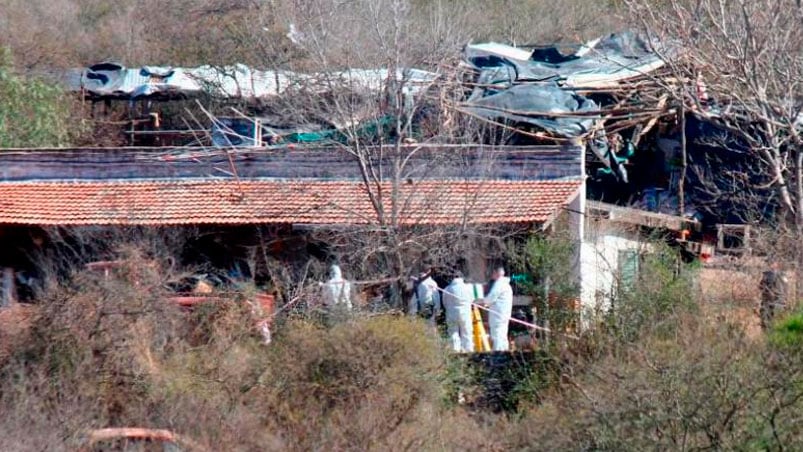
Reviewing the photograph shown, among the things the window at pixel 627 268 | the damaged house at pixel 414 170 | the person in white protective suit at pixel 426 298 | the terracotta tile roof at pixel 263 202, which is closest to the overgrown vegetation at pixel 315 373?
the window at pixel 627 268

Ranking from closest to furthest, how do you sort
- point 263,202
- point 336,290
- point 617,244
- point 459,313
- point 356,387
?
point 356,387 → point 336,290 → point 459,313 → point 617,244 → point 263,202

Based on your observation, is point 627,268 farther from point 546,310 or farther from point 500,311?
point 500,311

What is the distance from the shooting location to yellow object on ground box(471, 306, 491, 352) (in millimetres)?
14784

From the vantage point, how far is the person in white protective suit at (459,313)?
14.4 metres

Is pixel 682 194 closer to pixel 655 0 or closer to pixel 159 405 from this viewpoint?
pixel 655 0

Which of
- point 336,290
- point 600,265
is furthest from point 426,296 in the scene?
point 600,265

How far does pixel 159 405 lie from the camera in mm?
10852

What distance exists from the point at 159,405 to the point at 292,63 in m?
15.7

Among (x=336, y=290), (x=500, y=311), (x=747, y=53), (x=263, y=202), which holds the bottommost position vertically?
(x=500, y=311)

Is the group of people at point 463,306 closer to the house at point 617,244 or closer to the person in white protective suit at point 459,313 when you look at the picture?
the person in white protective suit at point 459,313

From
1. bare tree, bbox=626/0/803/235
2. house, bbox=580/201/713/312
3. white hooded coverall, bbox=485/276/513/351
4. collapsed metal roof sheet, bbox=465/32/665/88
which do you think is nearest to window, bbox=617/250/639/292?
house, bbox=580/201/713/312

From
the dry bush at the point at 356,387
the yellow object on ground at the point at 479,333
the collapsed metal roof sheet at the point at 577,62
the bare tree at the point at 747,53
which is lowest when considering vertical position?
the yellow object on ground at the point at 479,333

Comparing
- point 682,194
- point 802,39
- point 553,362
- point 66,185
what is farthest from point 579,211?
point 66,185

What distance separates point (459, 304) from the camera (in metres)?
14.9
